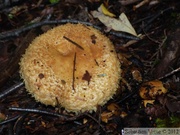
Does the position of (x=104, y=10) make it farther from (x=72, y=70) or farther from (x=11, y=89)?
(x=11, y=89)

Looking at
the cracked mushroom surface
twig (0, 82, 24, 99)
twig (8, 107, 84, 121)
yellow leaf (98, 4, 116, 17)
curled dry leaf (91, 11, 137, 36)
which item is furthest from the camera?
yellow leaf (98, 4, 116, 17)

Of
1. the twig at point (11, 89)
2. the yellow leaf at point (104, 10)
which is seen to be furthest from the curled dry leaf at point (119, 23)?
the twig at point (11, 89)

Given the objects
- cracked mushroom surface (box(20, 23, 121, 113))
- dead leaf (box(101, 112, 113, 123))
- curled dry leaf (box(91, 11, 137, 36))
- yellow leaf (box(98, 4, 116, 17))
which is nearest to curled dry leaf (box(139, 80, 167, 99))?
cracked mushroom surface (box(20, 23, 121, 113))

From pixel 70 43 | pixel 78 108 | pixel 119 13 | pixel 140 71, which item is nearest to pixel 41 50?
pixel 70 43

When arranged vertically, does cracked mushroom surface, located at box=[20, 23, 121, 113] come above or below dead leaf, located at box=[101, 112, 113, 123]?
above

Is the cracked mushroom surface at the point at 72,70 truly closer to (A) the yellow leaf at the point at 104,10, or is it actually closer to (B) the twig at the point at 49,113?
(B) the twig at the point at 49,113

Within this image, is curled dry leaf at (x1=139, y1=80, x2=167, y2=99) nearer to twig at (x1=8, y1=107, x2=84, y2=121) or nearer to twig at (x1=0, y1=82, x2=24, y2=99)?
twig at (x1=8, y1=107, x2=84, y2=121)
